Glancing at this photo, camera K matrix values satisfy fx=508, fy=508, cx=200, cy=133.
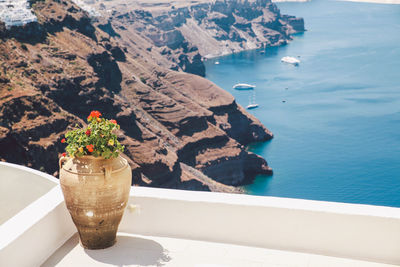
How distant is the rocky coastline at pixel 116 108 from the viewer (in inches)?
1825

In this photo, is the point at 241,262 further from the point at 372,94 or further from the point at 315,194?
the point at 372,94

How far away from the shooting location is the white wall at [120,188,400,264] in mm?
6074

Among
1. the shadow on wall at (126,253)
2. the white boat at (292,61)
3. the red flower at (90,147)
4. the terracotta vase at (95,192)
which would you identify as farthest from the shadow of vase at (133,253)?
the white boat at (292,61)

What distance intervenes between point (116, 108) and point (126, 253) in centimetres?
5695

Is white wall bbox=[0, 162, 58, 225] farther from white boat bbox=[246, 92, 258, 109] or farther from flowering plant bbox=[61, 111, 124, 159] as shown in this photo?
white boat bbox=[246, 92, 258, 109]

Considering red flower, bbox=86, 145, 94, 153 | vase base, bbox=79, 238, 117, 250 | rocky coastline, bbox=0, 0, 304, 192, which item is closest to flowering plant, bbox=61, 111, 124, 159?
red flower, bbox=86, 145, 94, 153

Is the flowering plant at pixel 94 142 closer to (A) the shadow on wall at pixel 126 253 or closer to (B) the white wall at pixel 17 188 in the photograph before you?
(A) the shadow on wall at pixel 126 253

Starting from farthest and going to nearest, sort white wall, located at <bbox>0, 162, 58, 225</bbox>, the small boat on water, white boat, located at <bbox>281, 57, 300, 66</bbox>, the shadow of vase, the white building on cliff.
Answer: white boat, located at <bbox>281, 57, 300, 66</bbox> → the small boat on water → the white building on cliff → white wall, located at <bbox>0, 162, 58, 225</bbox> → the shadow of vase

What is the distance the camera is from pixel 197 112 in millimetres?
82188

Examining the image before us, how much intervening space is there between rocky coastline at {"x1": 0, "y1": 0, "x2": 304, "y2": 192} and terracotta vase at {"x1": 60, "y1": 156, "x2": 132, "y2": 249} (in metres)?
38.9

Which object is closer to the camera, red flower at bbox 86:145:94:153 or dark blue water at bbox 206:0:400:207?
red flower at bbox 86:145:94:153

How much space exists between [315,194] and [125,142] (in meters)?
24.7

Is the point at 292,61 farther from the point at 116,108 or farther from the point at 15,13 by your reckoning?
the point at 15,13

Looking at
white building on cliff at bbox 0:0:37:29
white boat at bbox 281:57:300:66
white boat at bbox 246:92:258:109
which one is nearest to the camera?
white building on cliff at bbox 0:0:37:29
